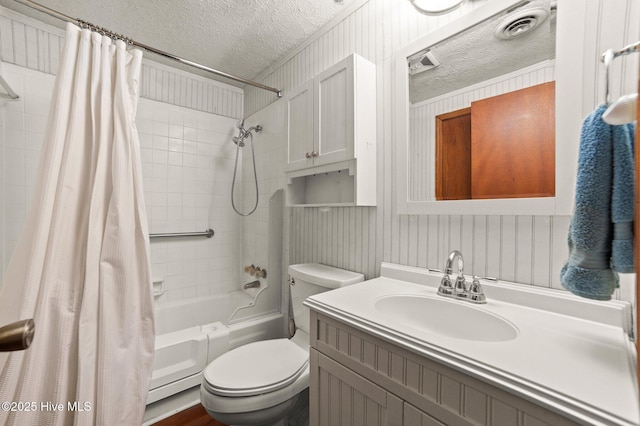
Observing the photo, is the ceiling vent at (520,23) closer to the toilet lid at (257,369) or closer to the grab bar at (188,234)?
the toilet lid at (257,369)

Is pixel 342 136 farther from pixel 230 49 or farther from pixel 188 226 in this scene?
pixel 188 226

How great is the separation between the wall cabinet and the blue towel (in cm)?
82

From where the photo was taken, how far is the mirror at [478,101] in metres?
0.86

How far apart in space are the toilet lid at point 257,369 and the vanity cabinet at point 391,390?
24 centimetres

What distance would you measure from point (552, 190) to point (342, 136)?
0.85 metres

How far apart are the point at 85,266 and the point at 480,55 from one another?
1.71 meters

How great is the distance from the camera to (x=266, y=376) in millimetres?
1146

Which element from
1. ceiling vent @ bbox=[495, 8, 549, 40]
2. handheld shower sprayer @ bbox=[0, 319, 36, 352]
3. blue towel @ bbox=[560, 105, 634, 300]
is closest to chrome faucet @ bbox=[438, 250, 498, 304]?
blue towel @ bbox=[560, 105, 634, 300]

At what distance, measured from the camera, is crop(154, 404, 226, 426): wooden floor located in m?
1.47

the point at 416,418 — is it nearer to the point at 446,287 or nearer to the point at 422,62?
the point at 446,287

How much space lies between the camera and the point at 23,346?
1.26 feet

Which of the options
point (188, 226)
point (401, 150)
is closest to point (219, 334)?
point (188, 226)

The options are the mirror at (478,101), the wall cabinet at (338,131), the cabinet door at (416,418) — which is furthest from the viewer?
the wall cabinet at (338,131)

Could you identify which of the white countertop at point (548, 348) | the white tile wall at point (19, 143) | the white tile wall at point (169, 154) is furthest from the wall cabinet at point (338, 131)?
the white tile wall at point (19, 143)
